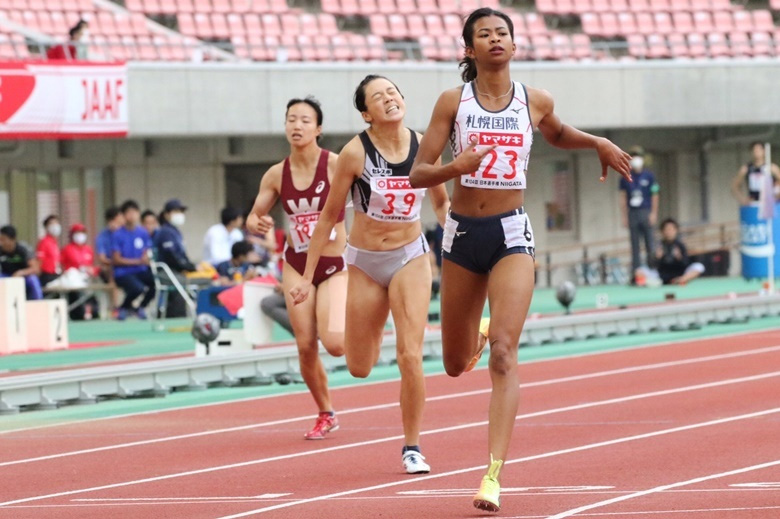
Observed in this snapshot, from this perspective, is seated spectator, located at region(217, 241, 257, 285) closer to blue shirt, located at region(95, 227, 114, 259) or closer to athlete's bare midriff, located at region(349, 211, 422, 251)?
blue shirt, located at region(95, 227, 114, 259)

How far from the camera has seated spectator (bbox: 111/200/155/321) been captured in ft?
74.6

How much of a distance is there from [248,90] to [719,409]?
58.2ft

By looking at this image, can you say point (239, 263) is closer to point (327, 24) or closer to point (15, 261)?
Result: point (15, 261)

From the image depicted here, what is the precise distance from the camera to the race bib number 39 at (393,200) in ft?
29.3

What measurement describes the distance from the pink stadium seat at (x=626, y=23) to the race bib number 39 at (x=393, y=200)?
87.5 ft

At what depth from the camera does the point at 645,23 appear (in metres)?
35.3

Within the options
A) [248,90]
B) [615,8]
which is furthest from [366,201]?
[615,8]

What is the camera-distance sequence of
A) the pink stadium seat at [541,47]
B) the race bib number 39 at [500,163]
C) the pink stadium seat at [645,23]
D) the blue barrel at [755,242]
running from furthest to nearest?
the pink stadium seat at [645,23] < the pink stadium seat at [541,47] < the blue barrel at [755,242] < the race bib number 39 at [500,163]

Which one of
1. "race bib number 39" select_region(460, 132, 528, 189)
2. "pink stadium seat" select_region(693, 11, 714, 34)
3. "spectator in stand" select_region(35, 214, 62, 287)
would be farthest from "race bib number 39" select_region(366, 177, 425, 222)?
"pink stadium seat" select_region(693, 11, 714, 34)

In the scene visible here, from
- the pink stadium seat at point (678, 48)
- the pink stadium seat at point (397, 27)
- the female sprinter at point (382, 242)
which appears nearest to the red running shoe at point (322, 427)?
the female sprinter at point (382, 242)

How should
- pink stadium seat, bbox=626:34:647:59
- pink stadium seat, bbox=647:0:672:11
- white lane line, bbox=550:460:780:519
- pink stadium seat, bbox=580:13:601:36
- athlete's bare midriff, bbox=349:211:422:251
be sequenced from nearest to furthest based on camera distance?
white lane line, bbox=550:460:780:519
athlete's bare midriff, bbox=349:211:422:251
pink stadium seat, bbox=626:34:647:59
pink stadium seat, bbox=580:13:601:36
pink stadium seat, bbox=647:0:672:11

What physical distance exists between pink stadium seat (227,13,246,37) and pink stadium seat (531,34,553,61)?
5.68 m

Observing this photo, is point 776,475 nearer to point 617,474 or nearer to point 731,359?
point 617,474

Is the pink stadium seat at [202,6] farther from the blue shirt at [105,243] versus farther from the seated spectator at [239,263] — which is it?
the seated spectator at [239,263]
